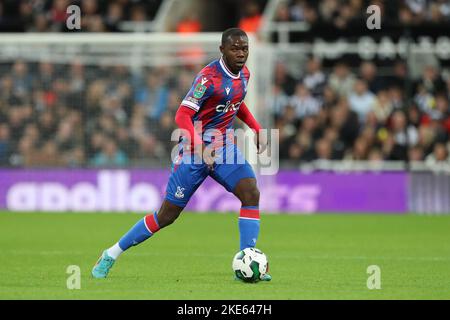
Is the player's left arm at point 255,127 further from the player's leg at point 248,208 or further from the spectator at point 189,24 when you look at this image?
the spectator at point 189,24

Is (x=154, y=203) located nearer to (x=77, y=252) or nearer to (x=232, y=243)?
(x=232, y=243)

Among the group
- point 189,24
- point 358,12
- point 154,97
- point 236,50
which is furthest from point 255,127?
point 189,24

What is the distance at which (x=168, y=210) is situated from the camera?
10.4m

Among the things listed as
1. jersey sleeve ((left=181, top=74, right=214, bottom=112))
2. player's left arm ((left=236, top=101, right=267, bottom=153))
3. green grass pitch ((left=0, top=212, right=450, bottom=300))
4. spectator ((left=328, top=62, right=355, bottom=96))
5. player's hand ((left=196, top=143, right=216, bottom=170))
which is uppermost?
spectator ((left=328, top=62, right=355, bottom=96))

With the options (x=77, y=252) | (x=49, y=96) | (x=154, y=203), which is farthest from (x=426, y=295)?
(x=49, y=96)

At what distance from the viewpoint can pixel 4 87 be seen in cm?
2133

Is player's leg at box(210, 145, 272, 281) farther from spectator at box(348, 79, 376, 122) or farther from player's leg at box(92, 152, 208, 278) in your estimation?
spectator at box(348, 79, 376, 122)

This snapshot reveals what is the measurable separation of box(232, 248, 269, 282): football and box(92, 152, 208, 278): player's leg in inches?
31.6

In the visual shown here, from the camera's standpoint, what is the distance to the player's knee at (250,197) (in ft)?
33.9

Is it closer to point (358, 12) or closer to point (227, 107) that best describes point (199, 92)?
point (227, 107)

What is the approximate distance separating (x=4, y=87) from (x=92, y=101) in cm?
175

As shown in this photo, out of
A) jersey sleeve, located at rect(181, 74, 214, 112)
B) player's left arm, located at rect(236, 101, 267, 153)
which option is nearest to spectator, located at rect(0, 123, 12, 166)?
player's left arm, located at rect(236, 101, 267, 153)

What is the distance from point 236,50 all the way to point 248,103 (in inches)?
417

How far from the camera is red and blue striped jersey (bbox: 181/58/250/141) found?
10.2 meters
